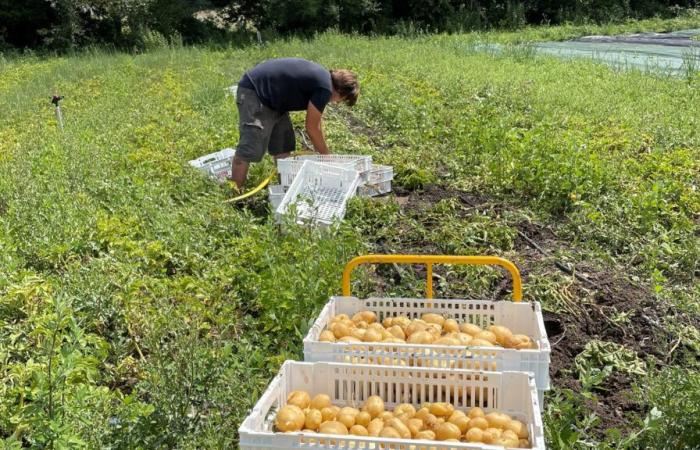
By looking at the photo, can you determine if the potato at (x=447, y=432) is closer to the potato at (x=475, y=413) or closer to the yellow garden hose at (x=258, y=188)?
the potato at (x=475, y=413)

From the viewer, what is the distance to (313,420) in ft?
8.14

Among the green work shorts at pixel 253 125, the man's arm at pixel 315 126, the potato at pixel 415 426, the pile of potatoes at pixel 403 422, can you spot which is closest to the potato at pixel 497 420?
the pile of potatoes at pixel 403 422

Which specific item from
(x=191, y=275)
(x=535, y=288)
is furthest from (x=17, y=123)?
(x=535, y=288)

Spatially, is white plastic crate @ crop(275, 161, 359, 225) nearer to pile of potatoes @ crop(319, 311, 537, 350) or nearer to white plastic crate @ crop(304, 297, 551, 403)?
pile of potatoes @ crop(319, 311, 537, 350)

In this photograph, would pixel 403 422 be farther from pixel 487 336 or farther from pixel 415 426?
pixel 487 336

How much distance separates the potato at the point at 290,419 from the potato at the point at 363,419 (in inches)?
7.4

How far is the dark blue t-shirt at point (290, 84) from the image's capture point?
5750mm

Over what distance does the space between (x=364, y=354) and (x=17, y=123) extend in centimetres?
901

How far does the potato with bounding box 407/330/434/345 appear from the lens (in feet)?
9.62

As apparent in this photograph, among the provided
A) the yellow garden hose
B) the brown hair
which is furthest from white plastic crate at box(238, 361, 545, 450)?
the brown hair

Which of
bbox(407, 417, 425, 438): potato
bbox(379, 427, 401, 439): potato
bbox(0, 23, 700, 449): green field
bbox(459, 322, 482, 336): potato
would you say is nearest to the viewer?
bbox(379, 427, 401, 439): potato

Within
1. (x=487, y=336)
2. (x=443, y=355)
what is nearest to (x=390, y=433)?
(x=443, y=355)

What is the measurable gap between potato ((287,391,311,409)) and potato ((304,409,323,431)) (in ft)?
0.28

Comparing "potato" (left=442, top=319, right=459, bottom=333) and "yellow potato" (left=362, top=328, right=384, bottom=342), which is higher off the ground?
"yellow potato" (left=362, top=328, right=384, bottom=342)
